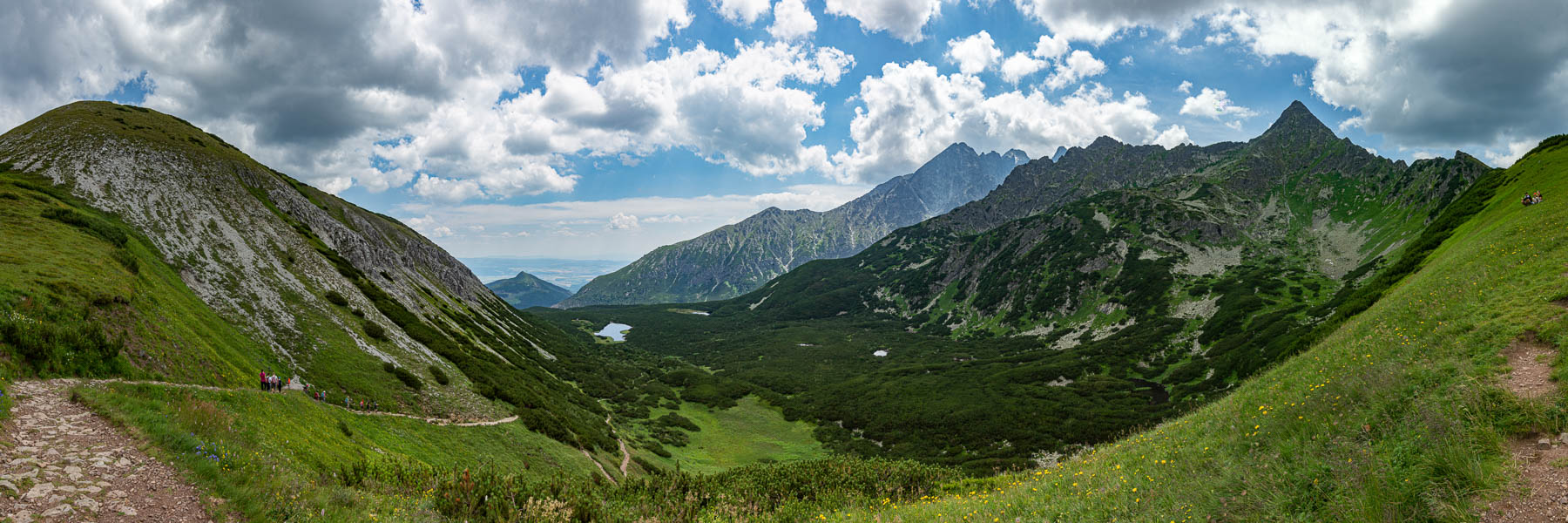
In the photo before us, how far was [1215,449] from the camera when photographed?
14703 millimetres

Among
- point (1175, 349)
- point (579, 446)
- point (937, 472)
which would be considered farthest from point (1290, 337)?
point (579, 446)

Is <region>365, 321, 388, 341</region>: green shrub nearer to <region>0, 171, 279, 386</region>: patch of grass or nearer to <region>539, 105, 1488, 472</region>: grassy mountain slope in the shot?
<region>0, 171, 279, 386</region>: patch of grass

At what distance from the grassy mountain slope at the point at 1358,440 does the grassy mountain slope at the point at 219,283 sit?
37.9m

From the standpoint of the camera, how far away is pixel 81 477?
10.8 meters

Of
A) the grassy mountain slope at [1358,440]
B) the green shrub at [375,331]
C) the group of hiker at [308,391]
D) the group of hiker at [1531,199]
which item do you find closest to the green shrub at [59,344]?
the group of hiker at [308,391]

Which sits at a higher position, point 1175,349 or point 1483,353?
point 1483,353

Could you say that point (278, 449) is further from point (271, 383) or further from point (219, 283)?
point (219, 283)

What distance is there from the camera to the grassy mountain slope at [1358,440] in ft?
29.2

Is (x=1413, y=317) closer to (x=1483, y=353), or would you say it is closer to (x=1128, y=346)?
(x=1483, y=353)

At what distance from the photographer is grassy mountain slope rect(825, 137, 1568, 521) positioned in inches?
350

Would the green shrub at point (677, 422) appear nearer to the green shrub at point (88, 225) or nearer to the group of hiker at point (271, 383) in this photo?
the group of hiker at point (271, 383)

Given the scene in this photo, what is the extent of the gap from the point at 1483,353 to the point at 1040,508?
11.9 meters

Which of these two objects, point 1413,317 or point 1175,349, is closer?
point 1413,317

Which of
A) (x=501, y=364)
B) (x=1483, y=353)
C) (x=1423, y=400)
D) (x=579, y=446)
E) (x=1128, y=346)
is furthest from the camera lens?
(x=1128, y=346)
